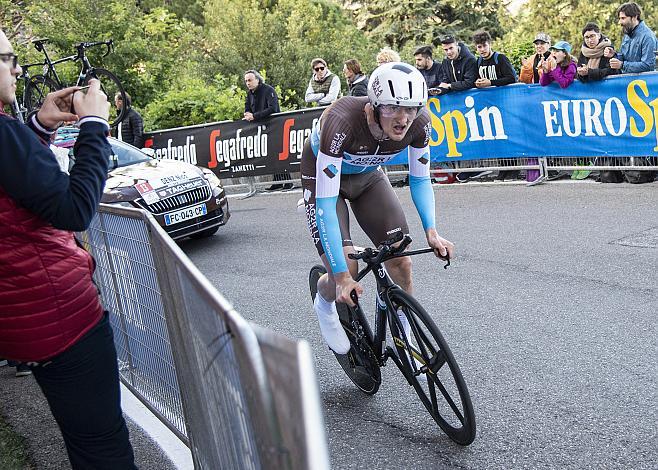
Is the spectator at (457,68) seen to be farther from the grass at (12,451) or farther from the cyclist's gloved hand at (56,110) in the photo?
the cyclist's gloved hand at (56,110)

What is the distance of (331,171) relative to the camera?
15.4 feet

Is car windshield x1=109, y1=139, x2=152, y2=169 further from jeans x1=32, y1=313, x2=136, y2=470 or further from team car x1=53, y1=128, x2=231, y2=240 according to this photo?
jeans x1=32, y1=313, x2=136, y2=470

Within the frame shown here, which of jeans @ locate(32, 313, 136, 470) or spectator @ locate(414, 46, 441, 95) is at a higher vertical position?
spectator @ locate(414, 46, 441, 95)

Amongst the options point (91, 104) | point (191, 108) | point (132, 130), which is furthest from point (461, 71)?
point (91, 104)

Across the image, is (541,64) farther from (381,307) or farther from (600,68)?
(381,307)

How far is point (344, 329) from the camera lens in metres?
5.33

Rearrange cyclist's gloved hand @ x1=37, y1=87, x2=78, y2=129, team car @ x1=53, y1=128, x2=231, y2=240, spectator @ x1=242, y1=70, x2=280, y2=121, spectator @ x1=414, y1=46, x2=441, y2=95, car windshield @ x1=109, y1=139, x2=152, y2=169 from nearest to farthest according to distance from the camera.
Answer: cyclist's gloved hand @ x1=37, y1=87, x2=78, y2=129 < team car @ x1=53, y1=128, x2=231, y2=240 < car windshield @ x1=109, y1=139, x2=152, y2=169 < spectator @ x1=414, y1=46, x2=441, y2=95 < spectator @ x1=242, y1=70, x2=280, y2=121

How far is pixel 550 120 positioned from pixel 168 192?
227 inches

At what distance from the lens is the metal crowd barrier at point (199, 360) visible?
1500mm

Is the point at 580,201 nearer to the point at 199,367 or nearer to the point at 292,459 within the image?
the point at 199,367

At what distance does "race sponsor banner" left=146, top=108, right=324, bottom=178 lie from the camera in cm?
1570

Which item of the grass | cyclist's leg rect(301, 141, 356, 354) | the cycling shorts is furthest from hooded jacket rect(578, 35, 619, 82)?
the grass

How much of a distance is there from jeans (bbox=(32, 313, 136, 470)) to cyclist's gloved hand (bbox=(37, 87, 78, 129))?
0.78 metres

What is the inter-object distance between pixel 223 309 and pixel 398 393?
133 inches
